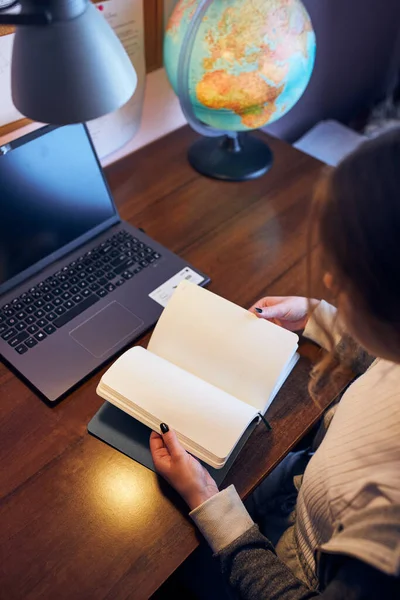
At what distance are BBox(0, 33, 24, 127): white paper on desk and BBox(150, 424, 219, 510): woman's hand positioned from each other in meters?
0.56

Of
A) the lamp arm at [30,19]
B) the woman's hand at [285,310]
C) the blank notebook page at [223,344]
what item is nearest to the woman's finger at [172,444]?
the blank notebook page at [223,344]

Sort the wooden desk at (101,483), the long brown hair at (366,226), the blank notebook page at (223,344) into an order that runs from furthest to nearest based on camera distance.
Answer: the blank notebook page at (223,344), the wooden desk at (101,483), the long brown hair at (366,226)

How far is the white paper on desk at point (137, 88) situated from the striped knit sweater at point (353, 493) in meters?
0.73

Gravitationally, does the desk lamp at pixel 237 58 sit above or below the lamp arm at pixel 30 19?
below

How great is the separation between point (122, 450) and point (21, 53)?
48 cm

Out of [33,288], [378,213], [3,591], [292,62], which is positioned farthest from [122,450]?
[292,62]

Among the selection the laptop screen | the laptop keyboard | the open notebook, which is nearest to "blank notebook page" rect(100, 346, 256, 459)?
the open notebook

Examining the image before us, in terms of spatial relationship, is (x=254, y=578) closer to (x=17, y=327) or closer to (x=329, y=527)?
(x=329, y=527)

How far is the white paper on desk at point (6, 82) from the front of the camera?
0.80m

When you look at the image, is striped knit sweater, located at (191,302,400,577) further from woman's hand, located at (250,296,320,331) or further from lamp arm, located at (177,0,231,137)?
lamp arm, located at (177,0,231,137)

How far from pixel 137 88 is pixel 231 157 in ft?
0.82

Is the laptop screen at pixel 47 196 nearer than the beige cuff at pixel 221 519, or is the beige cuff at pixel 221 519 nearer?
the beige cuff at pixel 221 519

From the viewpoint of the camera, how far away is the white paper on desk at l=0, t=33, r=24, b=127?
31.7 inches

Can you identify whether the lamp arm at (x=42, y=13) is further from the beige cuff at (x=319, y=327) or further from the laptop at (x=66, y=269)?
the beige cuff at (x=319, y=327)
